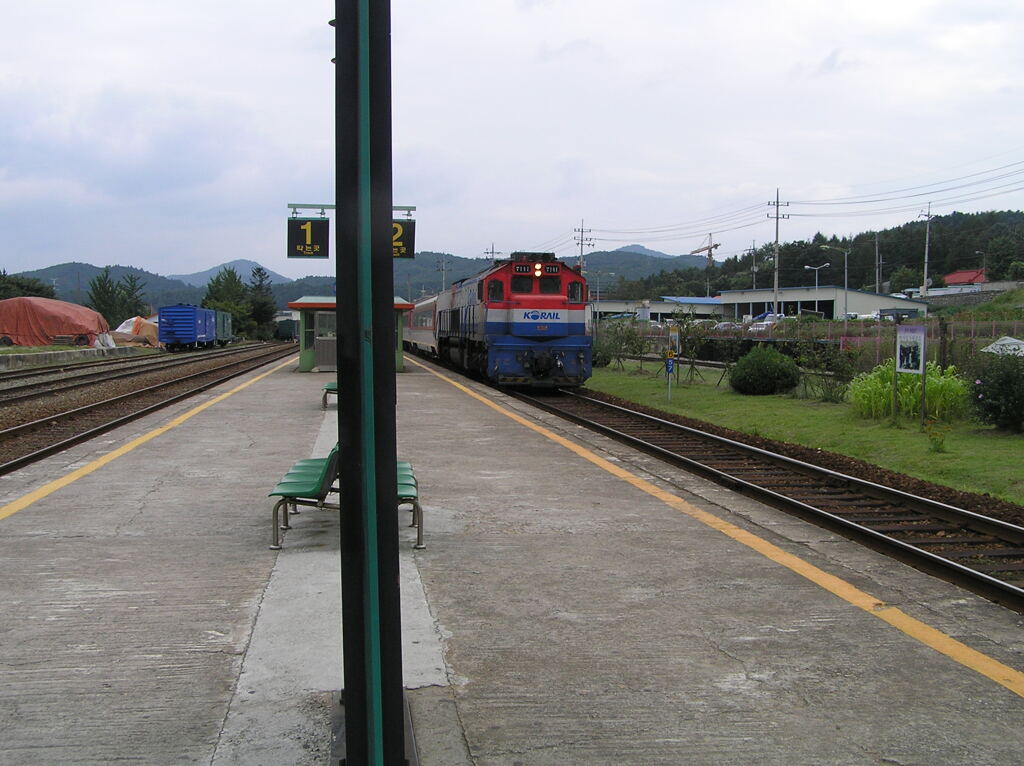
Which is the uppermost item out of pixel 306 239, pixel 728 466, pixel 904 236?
pixel 904 236

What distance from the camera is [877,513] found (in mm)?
7570

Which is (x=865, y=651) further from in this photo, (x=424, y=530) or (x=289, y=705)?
(x=424, y=530)

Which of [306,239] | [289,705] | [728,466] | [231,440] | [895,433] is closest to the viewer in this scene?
[289,705]

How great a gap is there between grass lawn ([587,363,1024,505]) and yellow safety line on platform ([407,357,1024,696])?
3251mm

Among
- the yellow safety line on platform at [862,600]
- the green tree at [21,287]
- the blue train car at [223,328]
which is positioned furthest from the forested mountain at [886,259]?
the yellow safety line on platform at [862,600]

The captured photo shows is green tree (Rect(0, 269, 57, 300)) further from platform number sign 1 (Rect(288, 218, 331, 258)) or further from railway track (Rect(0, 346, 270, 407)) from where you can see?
platform number sign 1 (Rect(288, 218, 331, 258))

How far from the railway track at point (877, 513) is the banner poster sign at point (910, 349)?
320cm

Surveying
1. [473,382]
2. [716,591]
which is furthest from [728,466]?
[473,382]

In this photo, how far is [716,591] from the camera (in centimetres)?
514

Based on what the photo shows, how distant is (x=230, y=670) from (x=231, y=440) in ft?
25.3

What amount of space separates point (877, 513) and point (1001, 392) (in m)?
6.11

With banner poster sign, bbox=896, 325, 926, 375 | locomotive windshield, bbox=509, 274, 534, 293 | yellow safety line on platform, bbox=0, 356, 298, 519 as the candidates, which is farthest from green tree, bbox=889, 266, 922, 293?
yellow safety line on platform, bbox=0, 356, 298, 519

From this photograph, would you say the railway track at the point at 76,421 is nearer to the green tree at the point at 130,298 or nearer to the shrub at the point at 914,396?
the shrub at the point at 914,396

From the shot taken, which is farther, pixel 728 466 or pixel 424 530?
pixel 728 466
